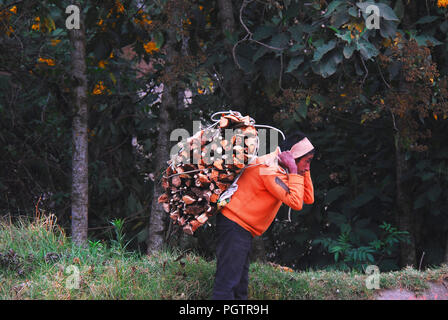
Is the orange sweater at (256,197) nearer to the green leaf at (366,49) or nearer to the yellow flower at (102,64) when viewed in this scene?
the green leaf at (366,49)

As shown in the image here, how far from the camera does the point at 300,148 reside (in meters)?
3.52

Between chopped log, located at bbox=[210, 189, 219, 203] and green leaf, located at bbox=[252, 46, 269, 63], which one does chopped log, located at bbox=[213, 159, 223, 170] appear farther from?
green leaf, located at bbox=[252, 46, 269, 63]

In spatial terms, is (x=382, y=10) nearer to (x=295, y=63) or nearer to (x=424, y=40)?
(x=295, y=63)

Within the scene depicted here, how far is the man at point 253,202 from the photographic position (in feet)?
11.1

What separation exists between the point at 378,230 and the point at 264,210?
2850 millimetres

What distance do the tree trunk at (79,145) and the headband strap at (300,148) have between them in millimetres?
2722

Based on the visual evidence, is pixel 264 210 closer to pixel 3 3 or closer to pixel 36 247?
pixel 36 247

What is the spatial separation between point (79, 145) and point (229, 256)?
→ 2.67 m

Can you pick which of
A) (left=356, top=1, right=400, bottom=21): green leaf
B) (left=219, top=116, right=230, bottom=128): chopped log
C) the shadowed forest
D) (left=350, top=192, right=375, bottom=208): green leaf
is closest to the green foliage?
the shadowed forest

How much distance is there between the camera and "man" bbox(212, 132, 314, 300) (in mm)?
3391

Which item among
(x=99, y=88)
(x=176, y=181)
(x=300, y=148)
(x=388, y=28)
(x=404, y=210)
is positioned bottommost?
(x=404, y=210)

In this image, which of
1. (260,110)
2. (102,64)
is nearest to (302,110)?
(260,110)
